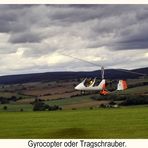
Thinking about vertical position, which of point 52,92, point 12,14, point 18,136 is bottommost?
point 18,136

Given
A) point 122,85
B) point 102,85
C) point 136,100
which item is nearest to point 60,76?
point 102,85

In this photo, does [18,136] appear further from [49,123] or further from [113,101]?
[113,101]

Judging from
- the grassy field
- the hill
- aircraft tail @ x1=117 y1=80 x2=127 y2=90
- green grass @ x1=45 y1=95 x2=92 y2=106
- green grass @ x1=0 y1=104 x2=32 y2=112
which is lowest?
the grassy field

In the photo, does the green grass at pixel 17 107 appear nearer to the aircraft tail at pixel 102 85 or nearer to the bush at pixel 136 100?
the aircraft tail at pixel 102 85

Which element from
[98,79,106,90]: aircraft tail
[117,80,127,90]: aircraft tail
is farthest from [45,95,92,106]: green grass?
[117,80,127,90]: aircraft tail

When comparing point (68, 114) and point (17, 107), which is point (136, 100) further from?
point (17, 107)

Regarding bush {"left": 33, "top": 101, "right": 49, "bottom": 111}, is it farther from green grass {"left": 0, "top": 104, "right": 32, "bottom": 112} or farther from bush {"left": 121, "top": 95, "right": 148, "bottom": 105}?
bush {"left": 121, "top": 95, "right": 148, "bottom": 105}

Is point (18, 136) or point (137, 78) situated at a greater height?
point (137, 78)

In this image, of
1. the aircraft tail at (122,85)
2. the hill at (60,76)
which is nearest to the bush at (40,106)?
the hill at (60,76)
